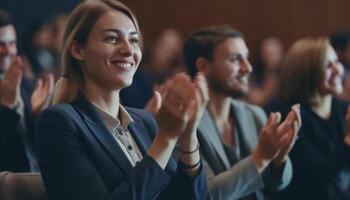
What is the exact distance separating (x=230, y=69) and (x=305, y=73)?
0.43 metres

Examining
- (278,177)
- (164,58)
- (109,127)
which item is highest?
(109,127)

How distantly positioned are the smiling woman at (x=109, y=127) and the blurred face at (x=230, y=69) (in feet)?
3.19

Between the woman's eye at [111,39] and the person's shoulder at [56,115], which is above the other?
the woman's eye at [111,39]

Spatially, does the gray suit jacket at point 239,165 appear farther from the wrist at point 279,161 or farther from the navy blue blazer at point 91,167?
the navy blue blazer at point 91,167

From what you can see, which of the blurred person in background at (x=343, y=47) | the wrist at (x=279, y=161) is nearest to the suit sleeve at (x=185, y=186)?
the wrist at (x=279, y=161)

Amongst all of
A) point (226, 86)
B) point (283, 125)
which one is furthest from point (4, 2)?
point (283, 125)

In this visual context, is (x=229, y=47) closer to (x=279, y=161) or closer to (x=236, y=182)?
(x=279, y=161)

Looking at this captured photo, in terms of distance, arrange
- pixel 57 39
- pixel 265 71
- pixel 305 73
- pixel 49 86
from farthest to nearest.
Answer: pixel 265 71 < pixel 57 39 < pixel 305 73 < pixel 49 86

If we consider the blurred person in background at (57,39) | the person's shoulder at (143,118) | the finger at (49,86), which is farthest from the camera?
the blurred person in background at (57,39)

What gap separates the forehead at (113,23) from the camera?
2.18 m

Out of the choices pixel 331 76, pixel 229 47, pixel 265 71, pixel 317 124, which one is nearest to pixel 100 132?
pixel 229 47

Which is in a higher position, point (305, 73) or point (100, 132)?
point (100, 132)

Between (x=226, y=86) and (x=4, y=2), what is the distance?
3.39 meters

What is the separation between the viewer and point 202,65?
3.35 m
